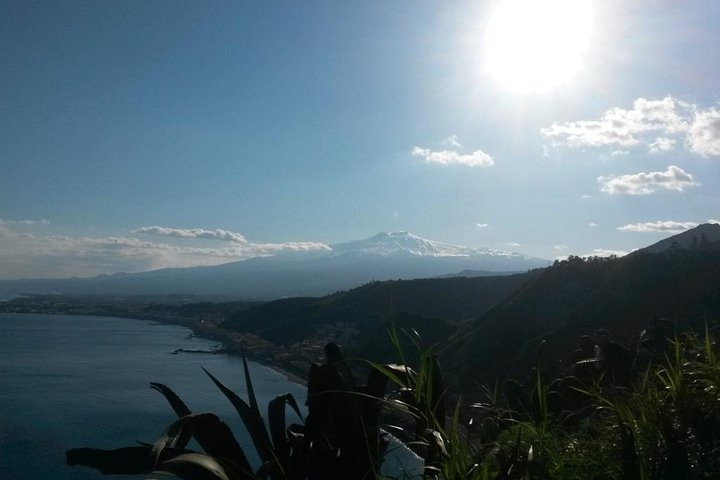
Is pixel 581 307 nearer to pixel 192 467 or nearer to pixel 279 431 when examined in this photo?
pixel 279 431

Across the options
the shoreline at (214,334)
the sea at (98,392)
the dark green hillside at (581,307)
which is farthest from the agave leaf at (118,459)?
the dark green hillside at (581,307)

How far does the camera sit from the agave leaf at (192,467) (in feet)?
8.17

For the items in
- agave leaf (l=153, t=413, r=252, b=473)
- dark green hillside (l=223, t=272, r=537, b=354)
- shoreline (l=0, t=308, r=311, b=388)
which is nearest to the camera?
agave leaf (l=153, t=413, r=252, b=473)

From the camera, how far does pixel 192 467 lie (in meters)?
2.56

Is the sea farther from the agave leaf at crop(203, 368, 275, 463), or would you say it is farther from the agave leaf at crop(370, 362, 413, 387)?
the agave leaf at crop(370, 362, 413, 387)

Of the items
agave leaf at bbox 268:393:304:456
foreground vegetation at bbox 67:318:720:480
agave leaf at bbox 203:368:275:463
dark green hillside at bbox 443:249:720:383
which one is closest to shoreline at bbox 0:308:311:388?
dark green hillside at bbox 443:249:720:383

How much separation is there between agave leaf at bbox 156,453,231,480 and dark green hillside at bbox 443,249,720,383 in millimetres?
23937

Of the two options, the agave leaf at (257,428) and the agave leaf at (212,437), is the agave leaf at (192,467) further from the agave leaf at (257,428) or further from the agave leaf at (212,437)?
the agave leaf at (257,428)

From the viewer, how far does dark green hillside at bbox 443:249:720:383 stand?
2908 centimetres

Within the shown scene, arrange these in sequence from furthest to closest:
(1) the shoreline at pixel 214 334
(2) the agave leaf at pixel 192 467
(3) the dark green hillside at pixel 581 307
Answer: (1) the shoreline at pixel 214 334, (3) the dark green hillside at pixel 581 307, (2) the agave leaf at pixel 192 467

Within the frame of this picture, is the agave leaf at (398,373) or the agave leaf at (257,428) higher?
the agave leaf at (398,373)

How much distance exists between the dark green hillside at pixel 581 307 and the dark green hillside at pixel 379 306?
15.1 meters

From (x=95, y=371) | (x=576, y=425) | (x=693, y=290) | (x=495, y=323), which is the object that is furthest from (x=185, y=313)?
(x=576, y=425)

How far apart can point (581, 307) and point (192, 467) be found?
33.5 meters
